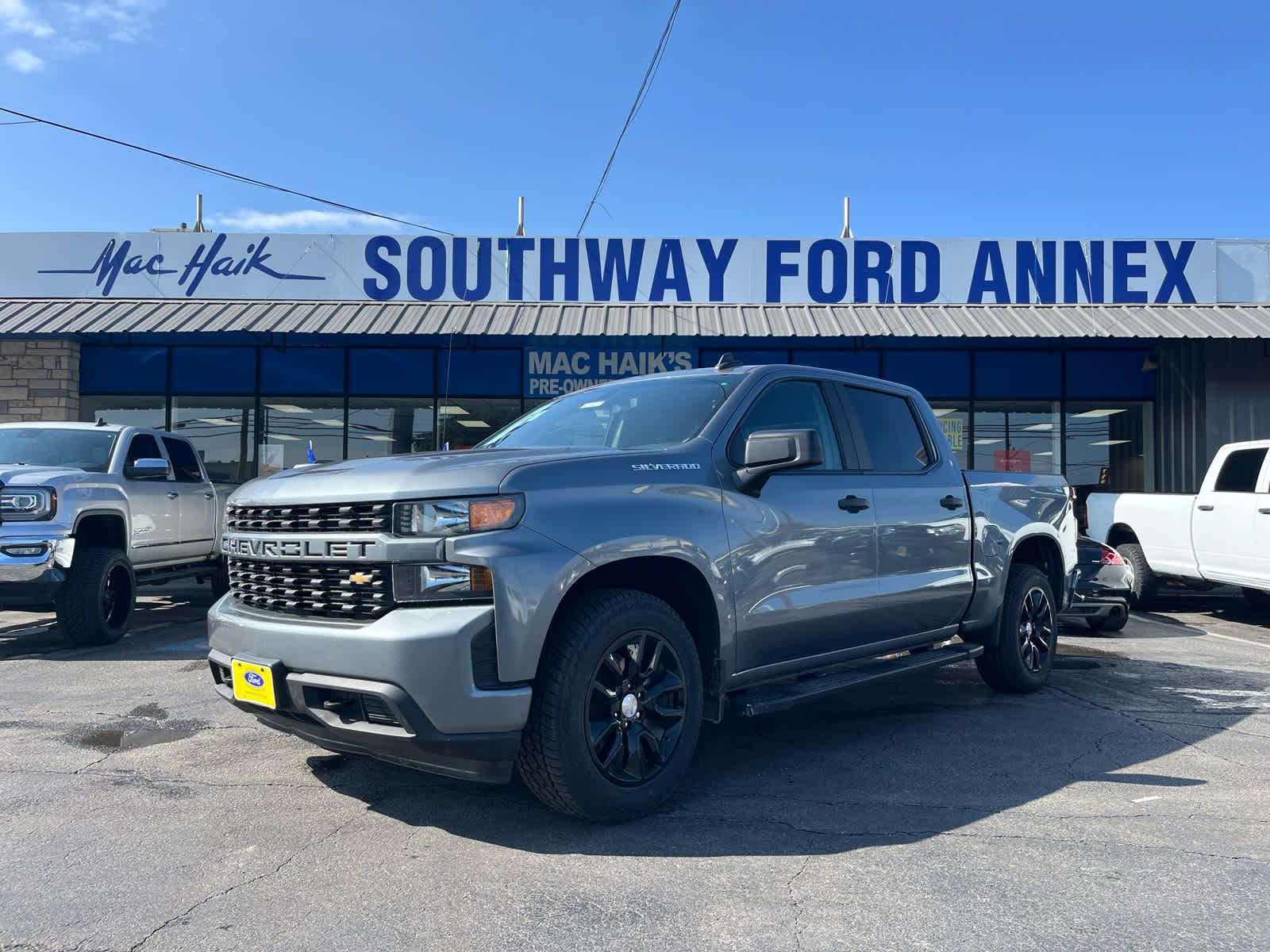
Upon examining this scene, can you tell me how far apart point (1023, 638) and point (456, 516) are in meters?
4.23

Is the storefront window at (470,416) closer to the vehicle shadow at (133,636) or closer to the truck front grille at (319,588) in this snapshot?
the vehicle shadow at (133,636)

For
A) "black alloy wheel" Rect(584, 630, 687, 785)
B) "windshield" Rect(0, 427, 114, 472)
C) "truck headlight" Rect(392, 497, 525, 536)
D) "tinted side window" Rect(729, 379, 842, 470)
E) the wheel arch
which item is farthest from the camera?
"windshield" Rect(0, 427, 114, 472)

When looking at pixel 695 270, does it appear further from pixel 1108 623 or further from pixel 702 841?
pixel 702 841

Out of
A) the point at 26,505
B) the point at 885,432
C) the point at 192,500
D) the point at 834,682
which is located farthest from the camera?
the point at 192,500

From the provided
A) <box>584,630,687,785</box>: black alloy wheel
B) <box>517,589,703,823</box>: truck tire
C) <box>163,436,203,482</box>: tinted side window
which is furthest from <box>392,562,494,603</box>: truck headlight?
<box>163,436,203,482</box>: tinted side window

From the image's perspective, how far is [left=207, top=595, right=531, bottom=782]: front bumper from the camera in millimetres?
3352

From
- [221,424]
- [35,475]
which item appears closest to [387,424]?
[221,424]

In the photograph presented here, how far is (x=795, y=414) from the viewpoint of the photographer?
4949 mm

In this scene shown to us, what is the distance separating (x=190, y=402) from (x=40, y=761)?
11.7 meters

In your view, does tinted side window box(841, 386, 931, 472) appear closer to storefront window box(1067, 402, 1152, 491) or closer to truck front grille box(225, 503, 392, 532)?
truck front grille box(225, 503, 392, 532)

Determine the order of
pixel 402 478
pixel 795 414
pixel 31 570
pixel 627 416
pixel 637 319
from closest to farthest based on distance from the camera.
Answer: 1. pixel 402 478
2. pixel 627 416
3. pixel 795 414
4. pixel 31 570
5. pixel 637 319

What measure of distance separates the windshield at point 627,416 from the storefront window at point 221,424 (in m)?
11.4

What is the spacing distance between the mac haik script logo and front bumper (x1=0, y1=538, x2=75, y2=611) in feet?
24.6

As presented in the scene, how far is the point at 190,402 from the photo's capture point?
1551 cm
